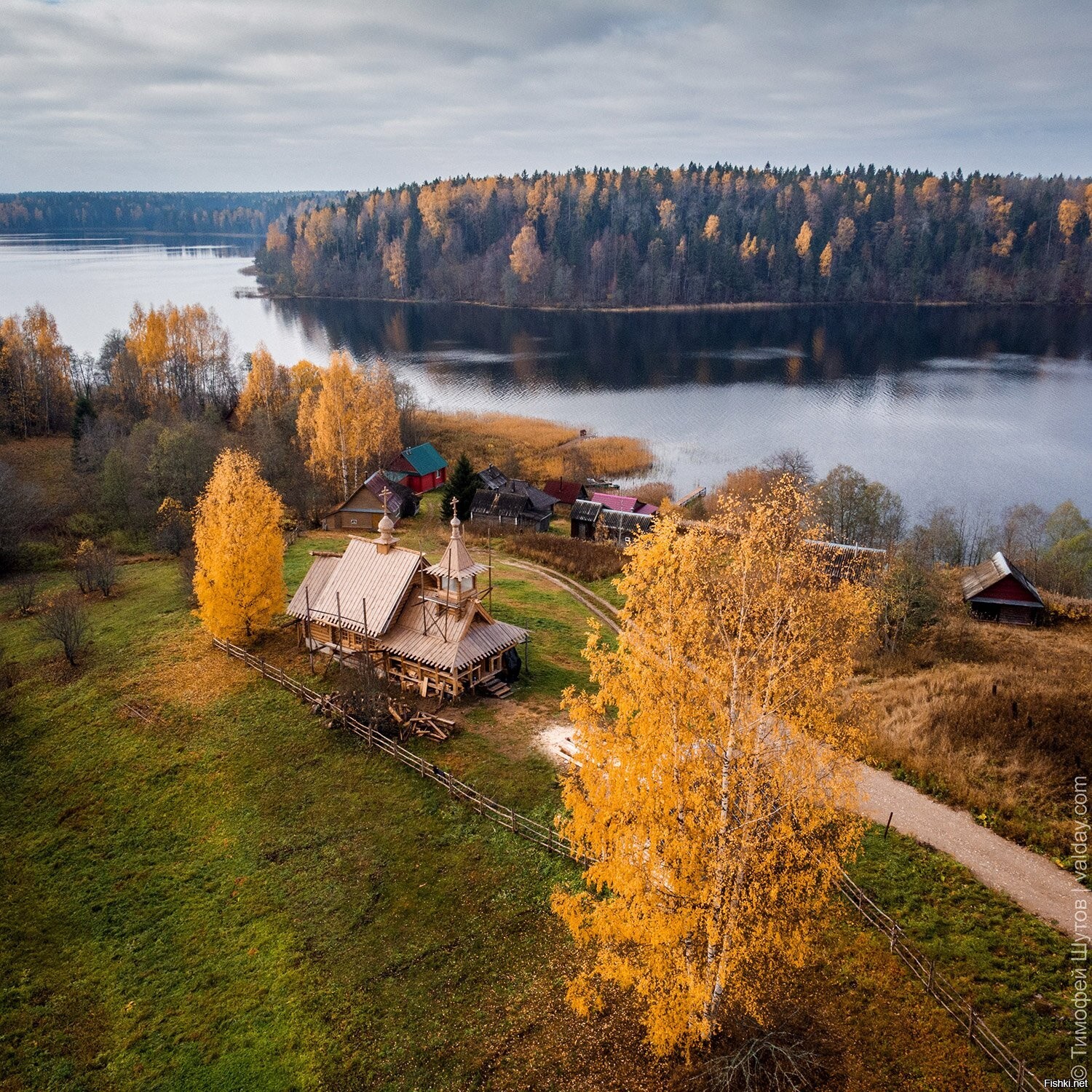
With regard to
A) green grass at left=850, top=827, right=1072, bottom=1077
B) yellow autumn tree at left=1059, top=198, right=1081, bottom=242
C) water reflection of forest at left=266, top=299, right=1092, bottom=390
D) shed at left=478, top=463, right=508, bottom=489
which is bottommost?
green grass at left=850, top=827, right=1072, bottom=1077

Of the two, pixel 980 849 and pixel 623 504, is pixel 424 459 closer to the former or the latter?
pixel 623 504

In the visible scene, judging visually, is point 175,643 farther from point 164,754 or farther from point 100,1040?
point 100,1040

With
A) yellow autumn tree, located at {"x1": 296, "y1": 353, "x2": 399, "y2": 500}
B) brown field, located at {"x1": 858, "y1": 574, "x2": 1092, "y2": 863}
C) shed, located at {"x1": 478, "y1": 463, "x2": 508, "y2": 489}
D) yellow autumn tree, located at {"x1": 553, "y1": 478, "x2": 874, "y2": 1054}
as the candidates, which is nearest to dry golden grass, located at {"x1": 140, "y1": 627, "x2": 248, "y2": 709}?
yellow autumn tree, located at {"x1": 553, "y1": 478, "x2": 874, "y2": 1054}

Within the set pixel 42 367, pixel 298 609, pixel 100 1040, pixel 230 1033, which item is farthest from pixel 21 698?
pixel 42 367

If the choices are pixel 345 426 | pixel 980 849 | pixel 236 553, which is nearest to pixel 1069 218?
pixel 345 426

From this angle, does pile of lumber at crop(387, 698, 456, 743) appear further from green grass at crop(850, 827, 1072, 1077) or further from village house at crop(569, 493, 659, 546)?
village house at crop(569, 493, 659, 546)

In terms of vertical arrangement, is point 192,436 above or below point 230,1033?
above

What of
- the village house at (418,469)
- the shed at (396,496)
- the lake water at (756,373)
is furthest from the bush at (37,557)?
the lake water at (756,373)
